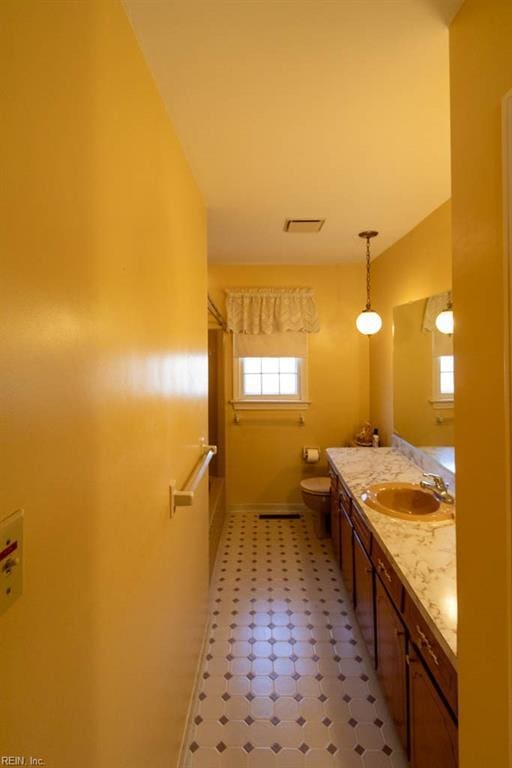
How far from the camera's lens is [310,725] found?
1.59 m

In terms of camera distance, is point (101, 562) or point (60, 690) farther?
point (101, 562)

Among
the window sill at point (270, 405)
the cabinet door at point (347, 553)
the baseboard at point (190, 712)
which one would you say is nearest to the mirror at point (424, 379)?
the cabinet door at point (347, 553)

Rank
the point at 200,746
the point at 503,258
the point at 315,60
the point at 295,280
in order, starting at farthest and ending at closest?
the point at 295,280
the point at 200,746
the point at 315,60
the point at 503,258

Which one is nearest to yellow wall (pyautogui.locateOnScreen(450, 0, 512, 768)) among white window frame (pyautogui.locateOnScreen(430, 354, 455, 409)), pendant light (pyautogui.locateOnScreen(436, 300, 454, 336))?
pendant light (pyautogui.locateOnScreen(436, 300, 454, 336))

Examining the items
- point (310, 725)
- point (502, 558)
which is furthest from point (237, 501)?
point (502, 558)

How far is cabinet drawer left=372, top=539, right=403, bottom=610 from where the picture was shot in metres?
1.40

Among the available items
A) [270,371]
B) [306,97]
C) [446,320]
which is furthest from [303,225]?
[270,371]

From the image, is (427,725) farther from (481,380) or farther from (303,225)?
(303,225)

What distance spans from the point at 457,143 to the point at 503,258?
1.30ft

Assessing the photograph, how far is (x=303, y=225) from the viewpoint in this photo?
2.58m

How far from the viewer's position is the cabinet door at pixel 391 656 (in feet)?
4.52

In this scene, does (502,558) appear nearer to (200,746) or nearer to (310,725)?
(310,725)

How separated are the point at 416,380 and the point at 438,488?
0.97 meters

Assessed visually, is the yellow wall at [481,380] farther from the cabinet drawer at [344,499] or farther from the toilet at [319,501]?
the toilet at [319,501]
